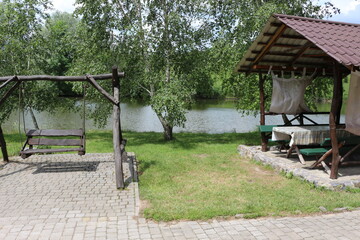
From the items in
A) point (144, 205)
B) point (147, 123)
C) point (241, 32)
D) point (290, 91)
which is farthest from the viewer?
point (147, 123)

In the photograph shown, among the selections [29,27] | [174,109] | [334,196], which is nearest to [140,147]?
[174,109]

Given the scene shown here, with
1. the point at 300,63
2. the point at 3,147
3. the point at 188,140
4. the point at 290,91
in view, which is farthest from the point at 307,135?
the point at 3,147

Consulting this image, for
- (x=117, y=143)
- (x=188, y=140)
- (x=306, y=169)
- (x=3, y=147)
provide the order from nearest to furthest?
(x=117, y=143), (x=306, y=169), (x=3, y=147), (x=188, y=140)

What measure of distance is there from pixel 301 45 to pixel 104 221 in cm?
665

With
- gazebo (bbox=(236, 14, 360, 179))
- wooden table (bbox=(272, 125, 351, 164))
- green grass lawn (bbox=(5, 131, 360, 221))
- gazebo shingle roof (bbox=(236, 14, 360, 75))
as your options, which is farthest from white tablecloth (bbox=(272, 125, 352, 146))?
gazebo shingle roof (bbox=(236, 14, 360, 75))

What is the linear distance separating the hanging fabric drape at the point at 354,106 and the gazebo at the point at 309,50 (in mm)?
274

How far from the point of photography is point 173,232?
450 centimetres

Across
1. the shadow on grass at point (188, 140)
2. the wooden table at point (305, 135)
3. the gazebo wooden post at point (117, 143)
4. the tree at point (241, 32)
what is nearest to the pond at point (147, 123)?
the shadow on grass at point (188, 140)

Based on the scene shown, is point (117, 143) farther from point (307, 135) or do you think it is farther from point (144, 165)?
point (307, 135)

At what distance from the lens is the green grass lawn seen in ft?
17.3

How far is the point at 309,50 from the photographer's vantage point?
9.13 m

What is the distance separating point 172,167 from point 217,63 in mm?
5877

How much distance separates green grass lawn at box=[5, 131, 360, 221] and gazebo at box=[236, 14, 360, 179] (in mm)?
1142

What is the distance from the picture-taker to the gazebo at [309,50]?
6459 mm
